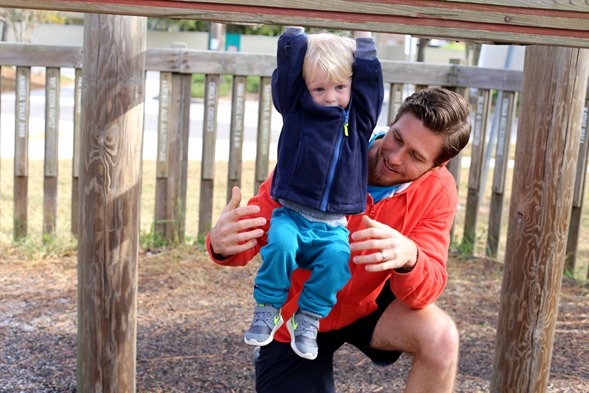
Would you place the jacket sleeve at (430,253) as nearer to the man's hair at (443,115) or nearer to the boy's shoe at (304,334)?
the man's hair at (443,115)

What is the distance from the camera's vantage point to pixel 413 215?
277 centimetres

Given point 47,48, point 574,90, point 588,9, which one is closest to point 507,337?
point 574,90

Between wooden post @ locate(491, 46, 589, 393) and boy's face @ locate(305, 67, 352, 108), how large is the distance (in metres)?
0.97

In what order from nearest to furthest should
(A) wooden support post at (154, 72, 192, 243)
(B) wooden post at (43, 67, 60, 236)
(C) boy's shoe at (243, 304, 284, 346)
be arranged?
(C) boy's shoe at (243, 304, 284, 346), (B) wooden post at (43, 67, 60, 236), (A) wooden support post at (154, 72, 192, 243)

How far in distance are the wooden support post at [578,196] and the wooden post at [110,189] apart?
135 inches

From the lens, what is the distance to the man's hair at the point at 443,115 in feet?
8.60

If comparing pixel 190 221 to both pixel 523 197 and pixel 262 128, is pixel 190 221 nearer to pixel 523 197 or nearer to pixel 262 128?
pixel 262 128

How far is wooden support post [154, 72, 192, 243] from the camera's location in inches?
224

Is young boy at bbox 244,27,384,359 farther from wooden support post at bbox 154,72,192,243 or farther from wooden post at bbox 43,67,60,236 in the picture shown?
wooden post at bbox 43,67,60,236

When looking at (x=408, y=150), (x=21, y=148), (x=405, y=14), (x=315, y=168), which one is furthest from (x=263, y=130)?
(x=405, y=14)

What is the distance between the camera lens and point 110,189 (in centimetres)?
300

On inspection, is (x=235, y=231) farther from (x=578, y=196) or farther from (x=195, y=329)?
(x=578, y=196)

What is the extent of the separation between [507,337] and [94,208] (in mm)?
1619

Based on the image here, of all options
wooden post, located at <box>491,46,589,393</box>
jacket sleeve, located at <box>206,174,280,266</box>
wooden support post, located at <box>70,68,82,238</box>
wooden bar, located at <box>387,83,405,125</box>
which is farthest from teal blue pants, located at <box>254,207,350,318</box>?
wooden bar, located at <box>387,83,405,125</box>
